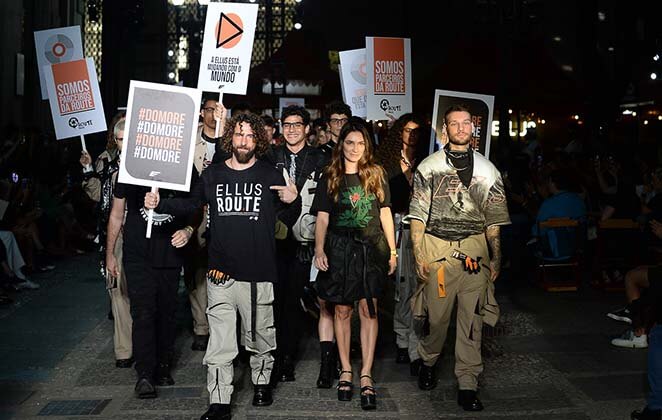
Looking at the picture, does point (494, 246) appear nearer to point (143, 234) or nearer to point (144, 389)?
point (143, 234)

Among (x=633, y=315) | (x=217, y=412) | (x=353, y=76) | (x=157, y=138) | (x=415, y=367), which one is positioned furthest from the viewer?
(x=353, y=76)

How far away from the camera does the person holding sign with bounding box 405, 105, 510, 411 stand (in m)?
6.45

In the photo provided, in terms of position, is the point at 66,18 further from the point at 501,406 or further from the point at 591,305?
the point at 501,406

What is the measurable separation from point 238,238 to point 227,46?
247cm

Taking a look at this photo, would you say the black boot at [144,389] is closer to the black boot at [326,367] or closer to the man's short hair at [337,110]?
the black boot at [326,367]

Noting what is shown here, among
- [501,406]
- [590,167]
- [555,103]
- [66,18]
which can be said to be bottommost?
[501,406]

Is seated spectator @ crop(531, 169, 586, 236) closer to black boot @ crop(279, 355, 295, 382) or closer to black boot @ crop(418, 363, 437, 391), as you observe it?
black boot @ crop(418, 363, 437, 391)

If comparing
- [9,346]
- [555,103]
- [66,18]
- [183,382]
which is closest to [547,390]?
[183,382]

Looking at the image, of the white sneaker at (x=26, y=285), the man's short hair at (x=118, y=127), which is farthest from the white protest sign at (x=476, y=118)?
the white sneaker at (x=26, y=285)

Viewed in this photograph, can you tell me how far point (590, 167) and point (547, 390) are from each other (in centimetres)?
830

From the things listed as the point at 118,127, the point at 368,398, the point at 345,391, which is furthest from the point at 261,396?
the point at 118,127

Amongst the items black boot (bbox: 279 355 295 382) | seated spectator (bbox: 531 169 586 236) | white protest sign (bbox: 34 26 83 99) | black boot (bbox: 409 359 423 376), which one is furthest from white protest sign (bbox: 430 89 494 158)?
white protest sign (bbox: 34 26 83 99)

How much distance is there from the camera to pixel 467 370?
639 cm

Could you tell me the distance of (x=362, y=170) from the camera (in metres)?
6.54
